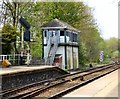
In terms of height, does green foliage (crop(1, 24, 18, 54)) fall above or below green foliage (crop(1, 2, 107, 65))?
below

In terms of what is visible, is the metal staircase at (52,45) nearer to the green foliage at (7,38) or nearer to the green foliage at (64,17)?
the green foliage at (7,38)

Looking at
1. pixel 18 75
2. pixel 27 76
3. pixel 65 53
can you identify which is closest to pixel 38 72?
pixel 27 76

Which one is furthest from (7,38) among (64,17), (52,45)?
(64,17)

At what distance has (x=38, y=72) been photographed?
24.6m

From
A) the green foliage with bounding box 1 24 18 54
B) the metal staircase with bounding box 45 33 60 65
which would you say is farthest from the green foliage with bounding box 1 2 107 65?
the green foliage with bounding box 1 24 18 54

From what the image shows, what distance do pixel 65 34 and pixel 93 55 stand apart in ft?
88.2

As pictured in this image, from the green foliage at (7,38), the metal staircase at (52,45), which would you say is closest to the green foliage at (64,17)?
the metal staircase at (52,45)

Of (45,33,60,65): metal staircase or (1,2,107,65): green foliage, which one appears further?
(1,2,107,65): green foliage

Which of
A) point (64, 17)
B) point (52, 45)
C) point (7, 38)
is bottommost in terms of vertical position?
point (52, 45)

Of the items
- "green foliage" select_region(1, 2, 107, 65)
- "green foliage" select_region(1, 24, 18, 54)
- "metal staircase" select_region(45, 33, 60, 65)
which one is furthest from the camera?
"green foliage" select_region(1, 2, 107, 65)

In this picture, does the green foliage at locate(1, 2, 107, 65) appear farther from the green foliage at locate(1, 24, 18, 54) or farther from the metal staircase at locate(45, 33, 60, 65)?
the green foliage at locate(1, 24, 18, 54)

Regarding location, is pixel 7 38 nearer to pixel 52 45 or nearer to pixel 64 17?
pixel 52 45

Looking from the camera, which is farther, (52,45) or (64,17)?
(64,17)

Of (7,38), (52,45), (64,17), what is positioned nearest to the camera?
(7,38)
